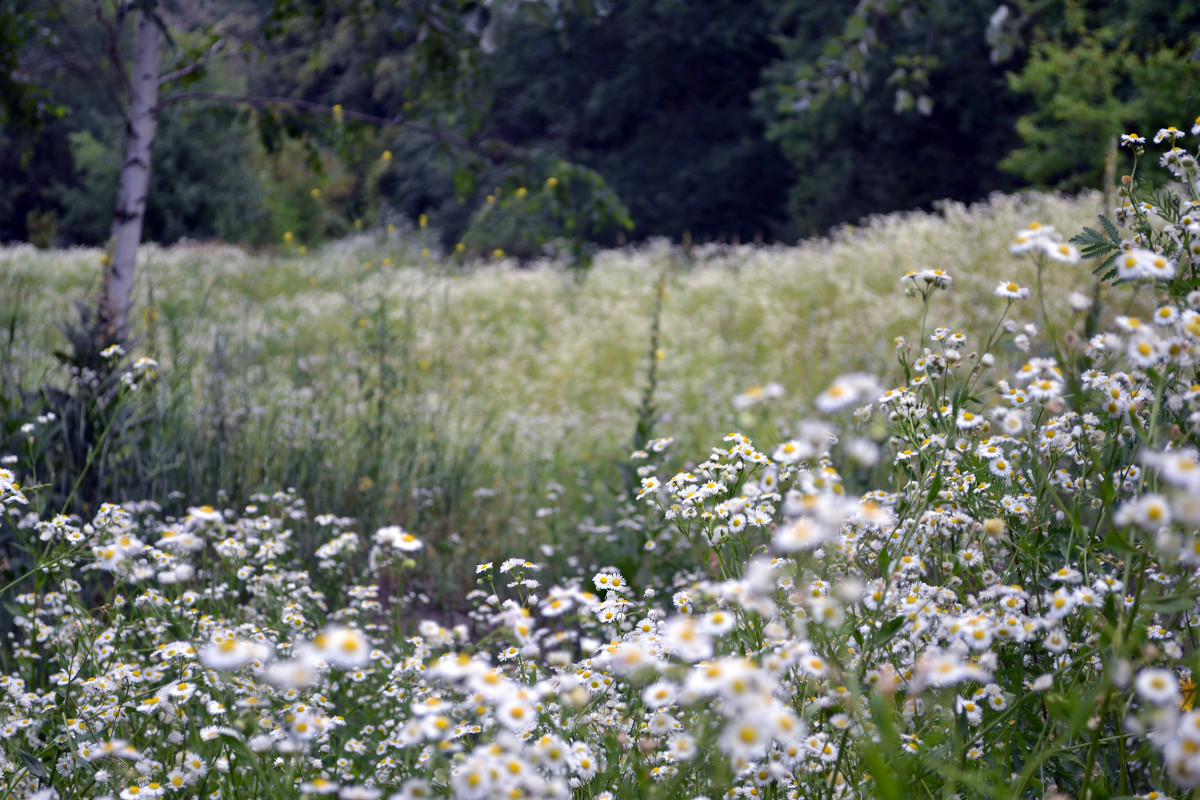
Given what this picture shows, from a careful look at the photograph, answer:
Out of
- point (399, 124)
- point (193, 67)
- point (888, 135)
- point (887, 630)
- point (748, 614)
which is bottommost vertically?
point (748, 614)

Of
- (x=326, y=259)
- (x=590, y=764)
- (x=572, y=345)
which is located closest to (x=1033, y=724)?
(x=590, y=764)

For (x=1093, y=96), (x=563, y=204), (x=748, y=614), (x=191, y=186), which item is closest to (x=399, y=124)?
(x=563, y=204)

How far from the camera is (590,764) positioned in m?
1.30

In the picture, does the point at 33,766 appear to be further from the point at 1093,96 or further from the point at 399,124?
the point at 1093,96

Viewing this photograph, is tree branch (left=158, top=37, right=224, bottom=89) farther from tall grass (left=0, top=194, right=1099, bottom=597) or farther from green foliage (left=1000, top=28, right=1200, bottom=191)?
green foliage (left=1000, top=28, right=1200, bottom=191)

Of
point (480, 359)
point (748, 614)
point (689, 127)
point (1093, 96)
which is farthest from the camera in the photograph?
point (689, 127)

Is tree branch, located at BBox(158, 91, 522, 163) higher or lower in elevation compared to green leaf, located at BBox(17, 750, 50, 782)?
higher

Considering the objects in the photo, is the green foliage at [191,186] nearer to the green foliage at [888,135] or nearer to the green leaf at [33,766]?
the green foliage at [888,135]

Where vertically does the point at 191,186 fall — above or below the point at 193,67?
below

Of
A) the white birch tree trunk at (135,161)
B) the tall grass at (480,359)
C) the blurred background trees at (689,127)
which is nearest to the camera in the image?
the tall grass at (480,359)

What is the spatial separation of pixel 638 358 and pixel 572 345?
76 centimetres

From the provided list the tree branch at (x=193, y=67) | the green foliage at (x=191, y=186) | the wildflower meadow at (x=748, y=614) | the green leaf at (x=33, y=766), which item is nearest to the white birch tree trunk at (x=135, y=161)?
the tree branch at (x=193, y=67)

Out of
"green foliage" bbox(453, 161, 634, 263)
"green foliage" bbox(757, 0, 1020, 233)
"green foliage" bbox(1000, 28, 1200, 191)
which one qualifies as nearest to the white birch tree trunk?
"green foliage" bbox(453, 161, 634, 263)

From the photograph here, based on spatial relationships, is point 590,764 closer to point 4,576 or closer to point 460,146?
point 4,576
